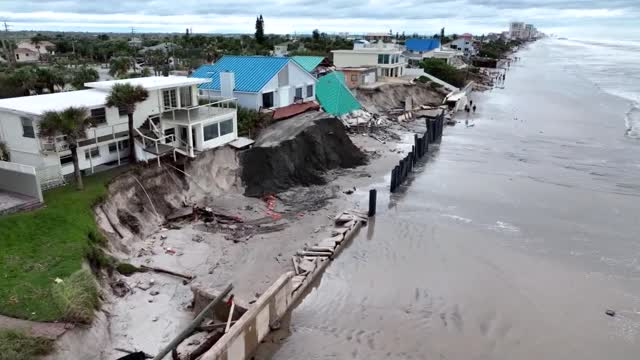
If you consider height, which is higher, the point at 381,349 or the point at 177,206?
the point at 177,206

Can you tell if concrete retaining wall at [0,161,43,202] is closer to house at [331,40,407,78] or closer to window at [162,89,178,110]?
window at [162,89,178,110]

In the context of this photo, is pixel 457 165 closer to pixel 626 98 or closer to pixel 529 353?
pixel 529 353

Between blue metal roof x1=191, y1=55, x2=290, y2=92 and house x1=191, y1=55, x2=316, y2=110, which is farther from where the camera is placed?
blue metal roof x1=191, y1=55, x2=290, y2=92

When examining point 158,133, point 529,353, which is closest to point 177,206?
point 158,133

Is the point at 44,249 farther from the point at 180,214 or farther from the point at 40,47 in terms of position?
the point at 40,47

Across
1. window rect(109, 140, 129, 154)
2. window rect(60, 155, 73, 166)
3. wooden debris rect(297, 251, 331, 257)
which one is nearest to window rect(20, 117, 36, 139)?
window rect(60, 155, 73, 166)

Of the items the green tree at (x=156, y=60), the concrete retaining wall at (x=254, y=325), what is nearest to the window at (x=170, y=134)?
the concrete retaining wall at (x=254, y=325)
